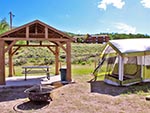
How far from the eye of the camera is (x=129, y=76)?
1051cm

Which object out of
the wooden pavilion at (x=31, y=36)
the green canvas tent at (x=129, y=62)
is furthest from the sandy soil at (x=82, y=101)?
the wooden pavilion at (x=31, y=36)

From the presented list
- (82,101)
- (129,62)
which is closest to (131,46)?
(129,62)

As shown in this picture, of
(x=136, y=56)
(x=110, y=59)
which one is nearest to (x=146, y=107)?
(x=136, y=56)

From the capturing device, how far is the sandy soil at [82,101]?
245 inches

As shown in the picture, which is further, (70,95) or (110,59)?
(110,59)

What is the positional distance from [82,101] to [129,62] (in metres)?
4.72

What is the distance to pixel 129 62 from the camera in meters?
10.9

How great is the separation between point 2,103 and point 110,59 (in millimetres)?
6441

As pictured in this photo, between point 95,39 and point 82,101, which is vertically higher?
point 95,39

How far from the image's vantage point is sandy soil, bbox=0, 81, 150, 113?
621 centimetres

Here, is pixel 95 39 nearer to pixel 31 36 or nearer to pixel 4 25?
pixel 4 25

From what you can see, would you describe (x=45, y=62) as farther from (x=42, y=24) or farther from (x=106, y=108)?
(x=106, y=108)

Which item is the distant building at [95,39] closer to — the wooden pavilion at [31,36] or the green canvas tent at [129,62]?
the green canvas tent at [129,62]

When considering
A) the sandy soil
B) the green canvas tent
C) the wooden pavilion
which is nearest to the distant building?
the green canvas tent
